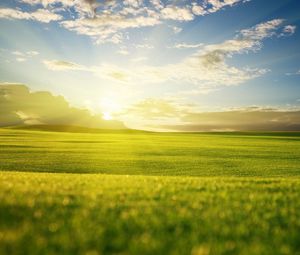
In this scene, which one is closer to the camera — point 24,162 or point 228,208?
point 228,208

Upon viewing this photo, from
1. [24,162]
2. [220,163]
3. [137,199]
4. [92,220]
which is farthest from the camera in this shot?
[220,163]

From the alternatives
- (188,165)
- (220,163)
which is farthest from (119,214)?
(220,163)

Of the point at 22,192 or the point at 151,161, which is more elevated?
the point at 22,192

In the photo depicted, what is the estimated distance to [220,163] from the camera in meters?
40.0

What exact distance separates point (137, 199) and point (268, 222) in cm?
350

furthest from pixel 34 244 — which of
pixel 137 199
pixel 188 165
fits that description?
pixel 188 165

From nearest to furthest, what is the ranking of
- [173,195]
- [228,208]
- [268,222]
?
[268,222] < [228,208] < [173,195]

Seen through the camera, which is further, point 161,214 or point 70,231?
point 161,214

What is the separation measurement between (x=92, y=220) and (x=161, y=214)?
5.32 feet

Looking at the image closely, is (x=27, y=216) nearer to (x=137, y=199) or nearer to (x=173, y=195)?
(x=137, y=199)

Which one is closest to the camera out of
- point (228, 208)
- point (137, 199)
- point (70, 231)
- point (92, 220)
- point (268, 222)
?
point (70, 231)

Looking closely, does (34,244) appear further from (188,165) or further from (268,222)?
(188,165)

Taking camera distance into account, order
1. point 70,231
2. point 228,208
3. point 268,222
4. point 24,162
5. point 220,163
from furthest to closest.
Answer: point 220,163 < point 24,162 < point 228,208 < point 268,222 < point 70,231

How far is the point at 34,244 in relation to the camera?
532 cm
